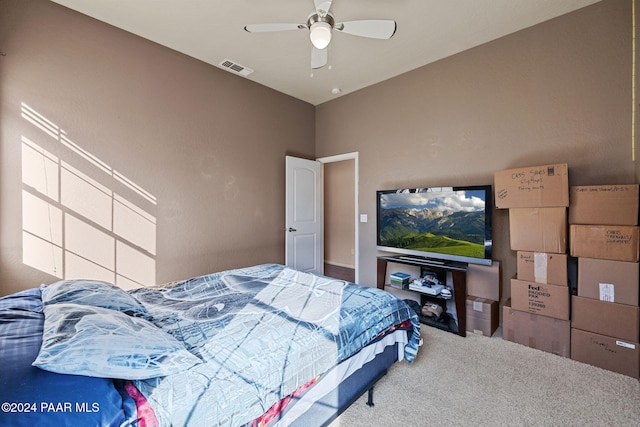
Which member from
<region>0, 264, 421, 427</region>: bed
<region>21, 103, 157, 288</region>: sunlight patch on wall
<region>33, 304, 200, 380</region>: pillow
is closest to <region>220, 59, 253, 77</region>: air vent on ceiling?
<region>21, 103, 157, 288</region>: sunlight patch on wall

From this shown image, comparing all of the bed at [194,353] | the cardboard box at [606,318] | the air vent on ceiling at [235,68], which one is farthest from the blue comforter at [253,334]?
the air vent on ceiling at [235,68]

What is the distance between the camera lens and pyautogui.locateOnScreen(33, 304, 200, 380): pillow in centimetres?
85

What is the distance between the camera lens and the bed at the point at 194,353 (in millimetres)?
808

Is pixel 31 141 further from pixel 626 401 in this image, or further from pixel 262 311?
pixel 626 401

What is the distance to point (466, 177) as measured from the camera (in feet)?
10.1

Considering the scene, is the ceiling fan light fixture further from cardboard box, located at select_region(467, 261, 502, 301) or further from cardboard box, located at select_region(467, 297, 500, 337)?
cardboard box, located at select_region(467, 297, 500, 337)

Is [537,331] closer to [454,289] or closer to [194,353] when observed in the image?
[454,289]

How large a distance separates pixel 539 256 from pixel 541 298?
0.36 m

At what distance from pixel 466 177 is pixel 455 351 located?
71.9 inches

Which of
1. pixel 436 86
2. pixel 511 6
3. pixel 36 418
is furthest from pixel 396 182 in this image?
pixel 36 418

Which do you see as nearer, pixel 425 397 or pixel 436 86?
pixel 425 397

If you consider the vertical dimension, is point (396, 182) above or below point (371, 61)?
below

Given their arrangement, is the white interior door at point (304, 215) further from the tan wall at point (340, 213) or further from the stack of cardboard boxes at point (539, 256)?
the stack of cardboard boxes at point (539, 256)

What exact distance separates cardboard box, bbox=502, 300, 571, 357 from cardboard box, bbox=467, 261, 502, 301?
18cm
